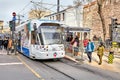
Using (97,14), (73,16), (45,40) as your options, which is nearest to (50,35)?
(45,40)

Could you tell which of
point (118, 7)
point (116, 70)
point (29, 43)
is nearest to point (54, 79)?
point (116, 70)

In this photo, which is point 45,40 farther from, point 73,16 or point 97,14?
point 73,16

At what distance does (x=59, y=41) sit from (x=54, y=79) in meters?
9.24

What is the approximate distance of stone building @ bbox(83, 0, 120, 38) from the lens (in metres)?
42.2

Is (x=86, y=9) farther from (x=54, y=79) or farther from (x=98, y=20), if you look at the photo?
(x=54, y=79)

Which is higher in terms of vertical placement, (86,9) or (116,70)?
(86,9)

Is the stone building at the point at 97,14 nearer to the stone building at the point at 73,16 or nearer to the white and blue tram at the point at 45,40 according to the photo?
the stone building at the point at 73,16

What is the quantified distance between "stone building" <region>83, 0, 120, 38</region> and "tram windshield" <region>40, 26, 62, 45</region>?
17513 mm

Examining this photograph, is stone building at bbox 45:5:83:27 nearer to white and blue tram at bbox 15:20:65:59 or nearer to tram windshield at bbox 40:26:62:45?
white and blue tram at bbox 15:20:65:59

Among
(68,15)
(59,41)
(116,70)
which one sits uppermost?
(68,15)

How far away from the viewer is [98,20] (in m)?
47.7

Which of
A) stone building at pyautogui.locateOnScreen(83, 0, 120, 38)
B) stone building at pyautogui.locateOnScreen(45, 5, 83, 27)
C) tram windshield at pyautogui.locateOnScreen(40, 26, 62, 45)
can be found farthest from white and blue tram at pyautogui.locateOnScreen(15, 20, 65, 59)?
stone building at pyautogui.locateOnScreen(45, 5, 83, 27)

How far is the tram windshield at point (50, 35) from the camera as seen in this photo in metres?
23.9

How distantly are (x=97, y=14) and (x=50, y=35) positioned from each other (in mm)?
24960
